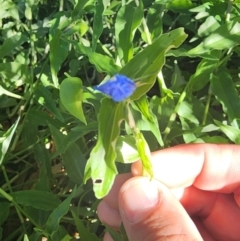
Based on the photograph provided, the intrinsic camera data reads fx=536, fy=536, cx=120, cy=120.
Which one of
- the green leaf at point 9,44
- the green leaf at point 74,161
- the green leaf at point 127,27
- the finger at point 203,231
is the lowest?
the finger at point 203,231

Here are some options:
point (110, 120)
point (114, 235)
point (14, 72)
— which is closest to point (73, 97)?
point (110, 120)

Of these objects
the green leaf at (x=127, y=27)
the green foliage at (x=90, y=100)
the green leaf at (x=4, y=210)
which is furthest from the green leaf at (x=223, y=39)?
the green leaf at (x=4, y=210)

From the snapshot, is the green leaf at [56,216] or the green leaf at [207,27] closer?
the green leaf at [56,216]

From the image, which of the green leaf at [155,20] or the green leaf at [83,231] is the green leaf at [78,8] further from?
the green leaf at [83,231]

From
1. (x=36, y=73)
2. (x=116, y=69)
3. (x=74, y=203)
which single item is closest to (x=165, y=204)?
(x=116, y=69)

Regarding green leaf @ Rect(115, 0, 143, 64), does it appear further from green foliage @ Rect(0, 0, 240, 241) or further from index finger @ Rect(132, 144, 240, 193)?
index finger @ Rect(132, 144, 240, 193)

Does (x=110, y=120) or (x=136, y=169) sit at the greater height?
(x=110, y=120)

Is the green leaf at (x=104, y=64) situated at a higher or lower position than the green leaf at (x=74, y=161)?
higher

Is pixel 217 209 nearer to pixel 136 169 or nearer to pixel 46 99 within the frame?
pixel 136 169
